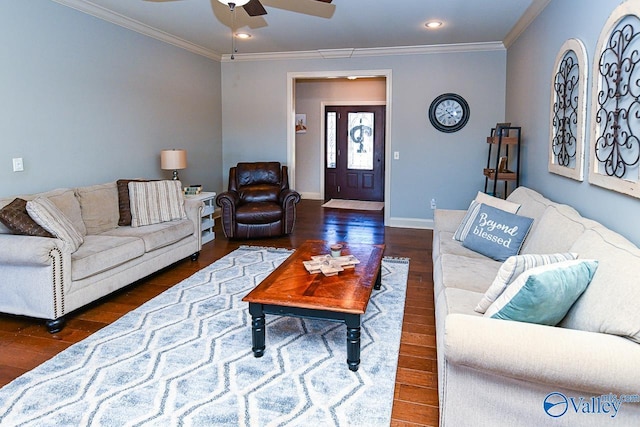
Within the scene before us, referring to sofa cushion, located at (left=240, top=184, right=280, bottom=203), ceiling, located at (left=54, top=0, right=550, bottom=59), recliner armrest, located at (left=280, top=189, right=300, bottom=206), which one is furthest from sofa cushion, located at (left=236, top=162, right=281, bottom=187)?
ceiling, located at (left=54, top=0, right=550, bottom=59)

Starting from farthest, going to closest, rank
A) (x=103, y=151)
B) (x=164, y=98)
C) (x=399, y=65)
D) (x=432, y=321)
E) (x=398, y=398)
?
(x=399, y=65), (x=164, y=98), (x=103, y=151), (x=432, y=321), (x=398, y=398)

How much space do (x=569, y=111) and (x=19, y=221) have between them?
3900 mm

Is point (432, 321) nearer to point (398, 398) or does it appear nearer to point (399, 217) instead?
point (398, 398)

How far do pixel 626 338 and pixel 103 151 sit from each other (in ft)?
15.3

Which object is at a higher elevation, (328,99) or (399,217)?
(328,99)

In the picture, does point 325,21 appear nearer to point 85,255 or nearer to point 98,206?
point 98,206

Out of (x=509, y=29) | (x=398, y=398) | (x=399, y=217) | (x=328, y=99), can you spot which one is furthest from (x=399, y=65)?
(x=398, y=398)

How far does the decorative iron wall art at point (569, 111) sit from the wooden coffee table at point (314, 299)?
5.31 feet

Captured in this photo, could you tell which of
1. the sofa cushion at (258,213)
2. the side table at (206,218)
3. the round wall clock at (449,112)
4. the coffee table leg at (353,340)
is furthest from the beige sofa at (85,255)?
the round wall clock at (449,112)

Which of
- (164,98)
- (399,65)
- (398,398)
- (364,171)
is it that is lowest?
(398,398)

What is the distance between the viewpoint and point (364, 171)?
9.43m

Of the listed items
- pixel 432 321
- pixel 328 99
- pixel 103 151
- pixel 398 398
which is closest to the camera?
pixel 398 398

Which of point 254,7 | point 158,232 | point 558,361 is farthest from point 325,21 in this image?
point 558,361

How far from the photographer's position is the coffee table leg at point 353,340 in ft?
7.82
